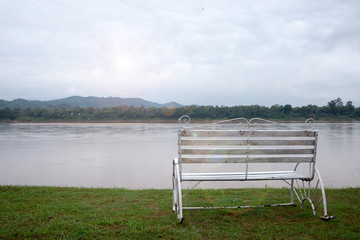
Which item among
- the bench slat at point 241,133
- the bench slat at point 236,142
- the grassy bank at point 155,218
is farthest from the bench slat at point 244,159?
the grassy bank at point 155,218

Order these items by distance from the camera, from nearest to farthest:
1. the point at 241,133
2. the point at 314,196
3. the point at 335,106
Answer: the point at 241,133
the point at 314,196
the point at 335,106

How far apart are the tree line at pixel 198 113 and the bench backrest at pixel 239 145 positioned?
217ft

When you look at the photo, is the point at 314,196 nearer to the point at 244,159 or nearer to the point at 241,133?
the point at 244,159

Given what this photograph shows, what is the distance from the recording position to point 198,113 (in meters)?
75.1

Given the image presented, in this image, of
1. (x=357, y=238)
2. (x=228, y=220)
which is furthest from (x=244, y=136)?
(x=357, y=238)

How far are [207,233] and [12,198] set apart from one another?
3491 mm

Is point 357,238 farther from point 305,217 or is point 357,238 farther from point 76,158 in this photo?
point 76,158

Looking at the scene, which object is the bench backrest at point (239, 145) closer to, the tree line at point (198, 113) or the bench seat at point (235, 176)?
the bench seat at point (235, 176)

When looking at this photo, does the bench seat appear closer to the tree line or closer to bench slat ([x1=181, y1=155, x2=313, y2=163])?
bench slat ([x1=181, y1=155, x2=313, y2=163])

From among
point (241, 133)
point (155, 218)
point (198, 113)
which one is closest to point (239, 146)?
point (241, 133)

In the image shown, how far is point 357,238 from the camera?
3.35 meters

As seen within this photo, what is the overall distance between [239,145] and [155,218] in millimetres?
1489

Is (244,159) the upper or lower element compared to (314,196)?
upper

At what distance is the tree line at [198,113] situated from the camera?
235ft
